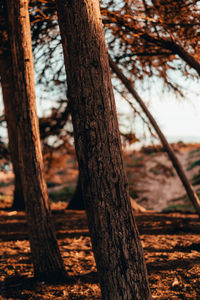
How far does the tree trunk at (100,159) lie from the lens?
2293 millimetres

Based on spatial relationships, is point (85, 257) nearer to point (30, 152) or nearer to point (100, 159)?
point (30, 152)

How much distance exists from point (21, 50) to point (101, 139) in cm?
220

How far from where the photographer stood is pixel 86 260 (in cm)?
459

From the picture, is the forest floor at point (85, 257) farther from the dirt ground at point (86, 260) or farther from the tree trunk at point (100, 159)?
the tree trunk at point (100, 159)

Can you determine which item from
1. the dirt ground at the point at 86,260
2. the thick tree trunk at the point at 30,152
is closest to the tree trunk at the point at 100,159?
the dirt ground at the point at 86,260

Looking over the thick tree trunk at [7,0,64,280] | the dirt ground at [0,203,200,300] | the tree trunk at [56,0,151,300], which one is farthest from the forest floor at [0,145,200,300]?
the tree trunk at [56,0,151,300]

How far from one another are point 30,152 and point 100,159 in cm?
167

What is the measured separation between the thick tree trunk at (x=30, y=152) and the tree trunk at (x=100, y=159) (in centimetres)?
143

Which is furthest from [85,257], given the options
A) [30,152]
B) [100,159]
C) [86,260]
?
[100,159]

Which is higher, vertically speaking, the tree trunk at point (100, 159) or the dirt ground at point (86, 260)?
the tree trunk at point (100, 159)

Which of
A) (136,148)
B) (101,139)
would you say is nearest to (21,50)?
(101,139)

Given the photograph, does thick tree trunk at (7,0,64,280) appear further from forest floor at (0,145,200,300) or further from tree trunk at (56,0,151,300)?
tree trunk at (56,0,151,300)

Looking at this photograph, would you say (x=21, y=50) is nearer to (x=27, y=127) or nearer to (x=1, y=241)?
(x=27, y=127)

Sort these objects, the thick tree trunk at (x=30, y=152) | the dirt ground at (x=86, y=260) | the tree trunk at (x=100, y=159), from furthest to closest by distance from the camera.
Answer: the thick tree trunk at (x=30, y=152), the dirt ground at (x=86, y=260), the tree trunk at (x=100, y=159)
